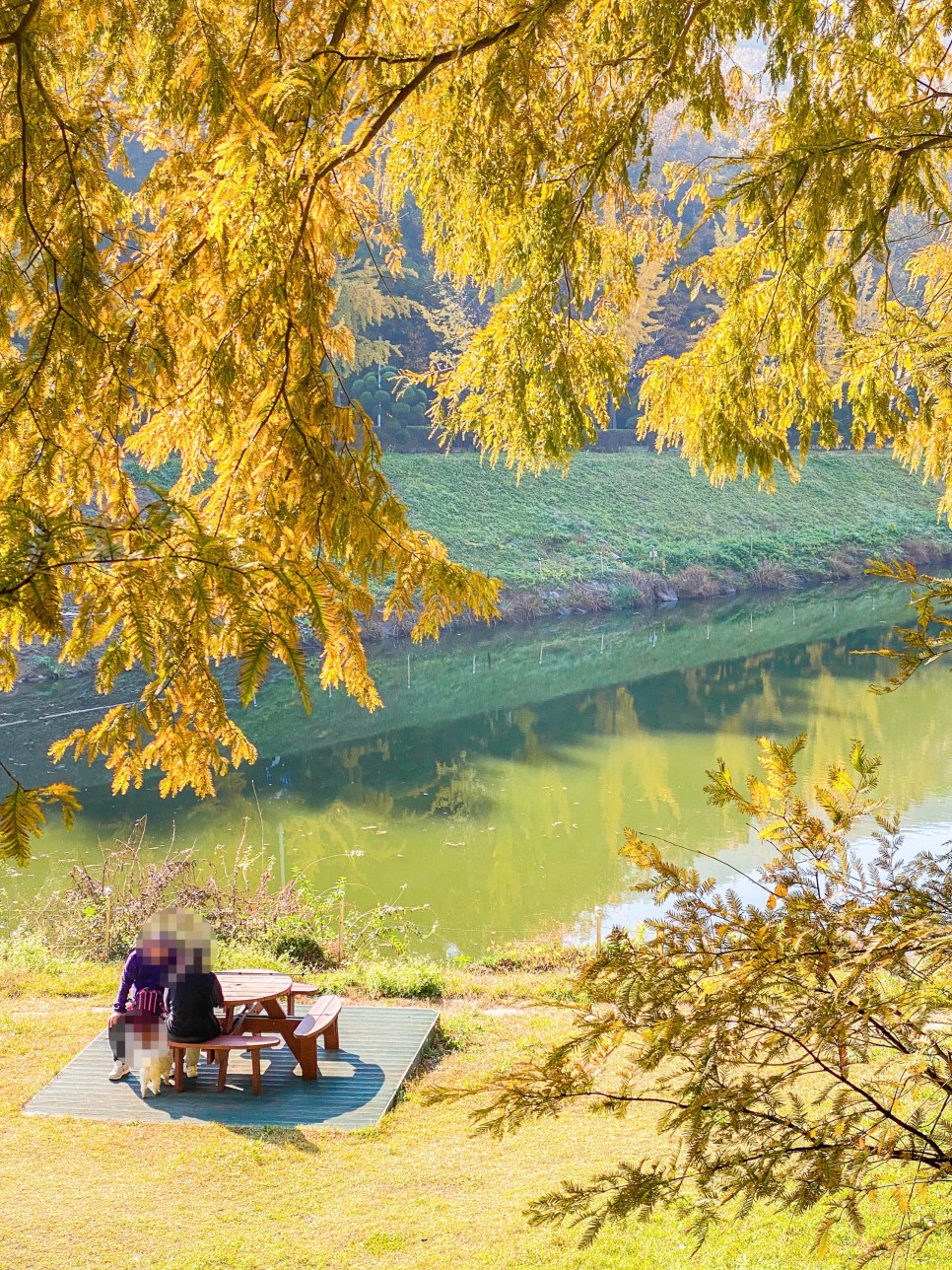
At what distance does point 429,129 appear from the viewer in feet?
11.5

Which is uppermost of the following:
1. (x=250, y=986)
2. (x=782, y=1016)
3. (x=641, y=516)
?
(x=641, y=516)

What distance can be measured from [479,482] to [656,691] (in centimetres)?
1349

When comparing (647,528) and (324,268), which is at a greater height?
(324,268)

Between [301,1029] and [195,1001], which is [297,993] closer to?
[301,1029]

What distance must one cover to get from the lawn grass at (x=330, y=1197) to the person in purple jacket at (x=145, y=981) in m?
0.42

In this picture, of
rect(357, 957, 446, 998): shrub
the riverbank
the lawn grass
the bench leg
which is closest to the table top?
the bench leg

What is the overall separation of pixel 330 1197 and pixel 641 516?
87.6 feet

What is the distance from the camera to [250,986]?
571 cm

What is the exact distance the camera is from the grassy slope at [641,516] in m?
27.4

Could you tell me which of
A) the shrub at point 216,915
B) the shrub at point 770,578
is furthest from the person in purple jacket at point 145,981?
the shrub at point 770,578

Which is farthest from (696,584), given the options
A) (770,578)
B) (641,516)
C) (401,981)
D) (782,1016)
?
(782,1016)

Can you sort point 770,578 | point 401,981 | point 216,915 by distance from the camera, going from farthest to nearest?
point 770,578, point 216,915, point 401,981

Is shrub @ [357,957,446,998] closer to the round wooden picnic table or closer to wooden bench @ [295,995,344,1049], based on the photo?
wooden bench @ [295,995,344,1049]

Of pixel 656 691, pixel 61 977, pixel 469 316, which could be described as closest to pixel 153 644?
pixel 61 977
